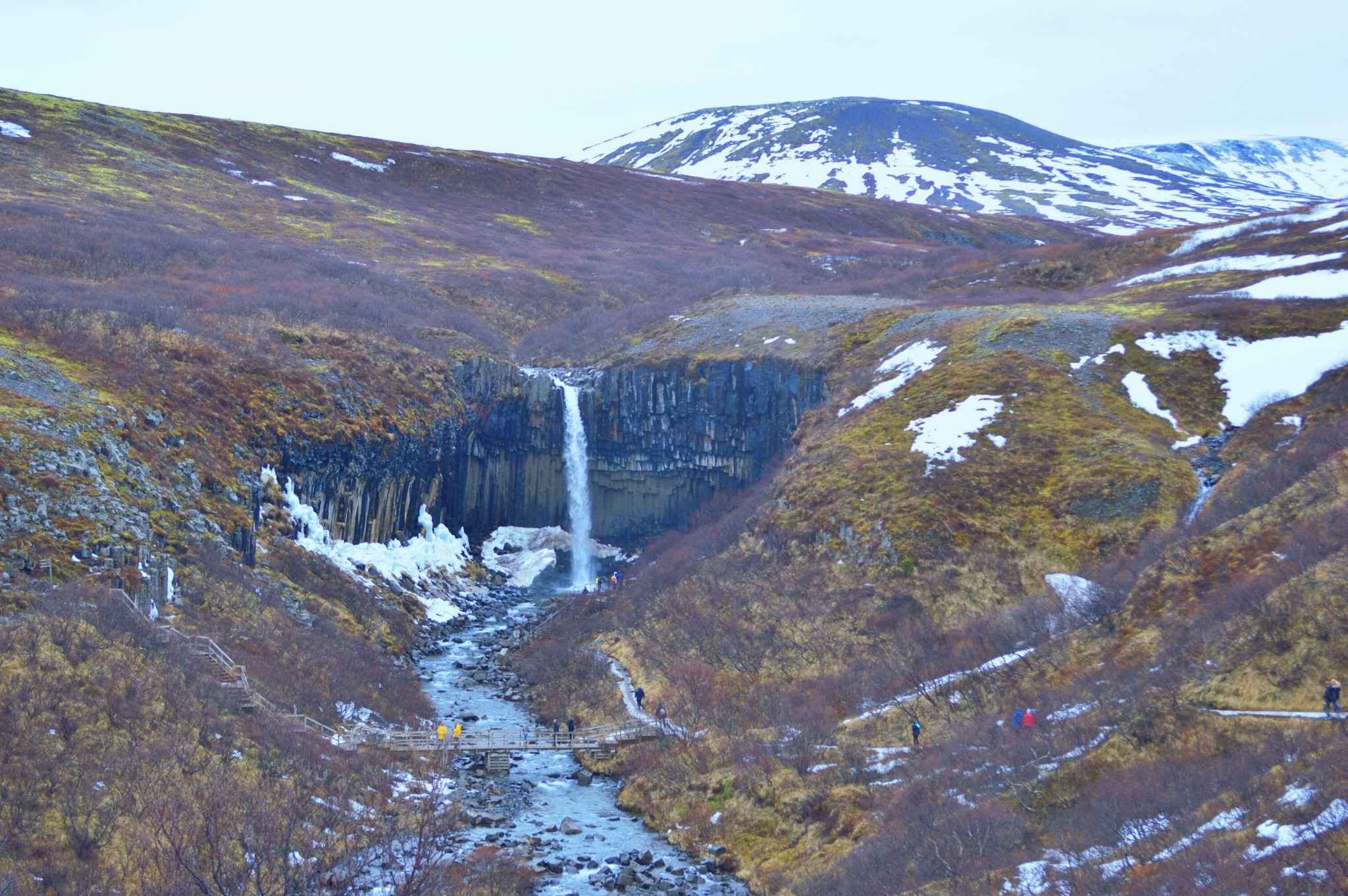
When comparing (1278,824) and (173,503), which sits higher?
(1278,824)

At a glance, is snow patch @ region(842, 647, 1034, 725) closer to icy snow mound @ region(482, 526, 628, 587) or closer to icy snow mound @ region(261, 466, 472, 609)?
icy snow mound @ region(261, 466, 472, 609)

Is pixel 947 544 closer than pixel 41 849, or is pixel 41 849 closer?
pixel 41 849

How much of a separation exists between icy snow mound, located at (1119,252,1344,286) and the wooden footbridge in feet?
138

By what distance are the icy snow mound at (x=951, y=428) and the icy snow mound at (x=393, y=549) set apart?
24.0 metres

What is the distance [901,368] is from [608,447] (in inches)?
766

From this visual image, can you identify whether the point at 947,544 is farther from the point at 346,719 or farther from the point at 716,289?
the point at 716,289

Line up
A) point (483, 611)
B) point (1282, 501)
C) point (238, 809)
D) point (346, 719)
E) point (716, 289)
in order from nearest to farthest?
point (238, 809) → point (1282, 501) → point (346, 719) → point (483, 611) → point (716, 289)

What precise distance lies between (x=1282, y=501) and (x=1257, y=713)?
991 centimetres

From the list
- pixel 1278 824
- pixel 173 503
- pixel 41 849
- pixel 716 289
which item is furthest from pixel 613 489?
pixel 1278 824

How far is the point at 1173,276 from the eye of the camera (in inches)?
2286

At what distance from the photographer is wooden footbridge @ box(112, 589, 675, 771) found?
28734 millimetres

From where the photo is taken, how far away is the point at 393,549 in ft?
167

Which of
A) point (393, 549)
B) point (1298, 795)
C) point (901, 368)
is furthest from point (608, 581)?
point (1298, 795)

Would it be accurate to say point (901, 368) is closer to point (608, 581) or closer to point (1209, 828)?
point (608, 581)
